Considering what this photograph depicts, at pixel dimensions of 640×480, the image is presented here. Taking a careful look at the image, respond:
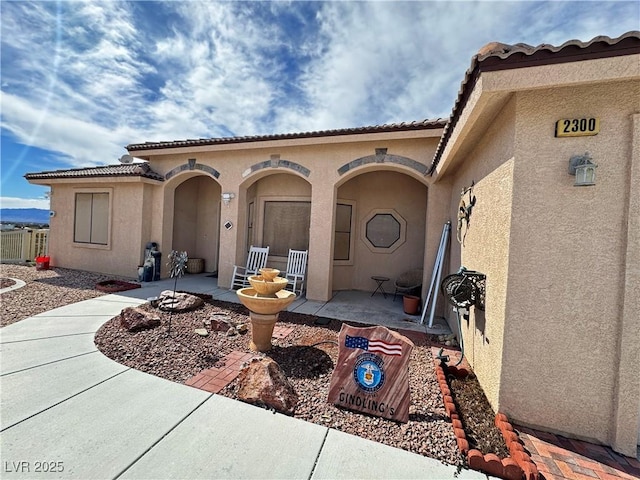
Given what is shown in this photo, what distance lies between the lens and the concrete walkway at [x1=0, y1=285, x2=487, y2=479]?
216cm

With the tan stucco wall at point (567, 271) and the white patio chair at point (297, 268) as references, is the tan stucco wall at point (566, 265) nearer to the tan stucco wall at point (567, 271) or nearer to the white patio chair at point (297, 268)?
the tan stucco wall at point (567, 271)

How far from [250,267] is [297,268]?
181 centimetres

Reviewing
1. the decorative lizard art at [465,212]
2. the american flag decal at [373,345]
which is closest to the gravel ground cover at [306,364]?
the american flag decal at [373,345]

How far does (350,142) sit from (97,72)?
27.0 feet

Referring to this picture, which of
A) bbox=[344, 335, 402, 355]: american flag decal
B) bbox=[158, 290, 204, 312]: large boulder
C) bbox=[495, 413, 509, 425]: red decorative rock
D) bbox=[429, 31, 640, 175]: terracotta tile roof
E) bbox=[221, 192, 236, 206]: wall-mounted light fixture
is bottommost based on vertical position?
bbox=[495, 413, 509, 425]: red decorative rock

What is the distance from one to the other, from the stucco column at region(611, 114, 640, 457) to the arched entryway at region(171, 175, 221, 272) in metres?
11.5

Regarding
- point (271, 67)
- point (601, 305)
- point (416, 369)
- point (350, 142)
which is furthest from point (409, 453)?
point (271, 67)

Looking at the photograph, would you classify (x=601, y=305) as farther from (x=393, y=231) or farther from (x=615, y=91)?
(x=393, y=231)

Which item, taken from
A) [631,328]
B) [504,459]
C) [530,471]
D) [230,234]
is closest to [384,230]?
[230,234]

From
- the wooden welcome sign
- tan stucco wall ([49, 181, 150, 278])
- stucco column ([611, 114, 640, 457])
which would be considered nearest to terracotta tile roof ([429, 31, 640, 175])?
stucco column ([611, 114, 640, 457])

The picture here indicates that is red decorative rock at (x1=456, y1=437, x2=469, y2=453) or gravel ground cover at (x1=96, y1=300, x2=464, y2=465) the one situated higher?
red decorative rock at (x1=456, y1=437, x2=469, y2=453)

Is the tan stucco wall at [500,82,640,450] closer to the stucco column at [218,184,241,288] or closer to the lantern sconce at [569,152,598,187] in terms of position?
the lantern sconce at [569,152,598,187]

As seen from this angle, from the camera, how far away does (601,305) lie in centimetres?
261

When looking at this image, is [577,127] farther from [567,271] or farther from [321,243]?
[321,243]
